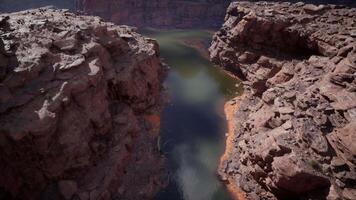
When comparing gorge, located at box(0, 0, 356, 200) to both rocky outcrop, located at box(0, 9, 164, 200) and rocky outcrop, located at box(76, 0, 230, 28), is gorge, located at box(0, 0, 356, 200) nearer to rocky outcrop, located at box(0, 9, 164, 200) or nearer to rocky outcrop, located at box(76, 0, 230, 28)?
rocky outcrop, located at box(0, 9, 164, 200)

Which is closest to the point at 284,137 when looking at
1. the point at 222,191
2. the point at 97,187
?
the point at 222,191

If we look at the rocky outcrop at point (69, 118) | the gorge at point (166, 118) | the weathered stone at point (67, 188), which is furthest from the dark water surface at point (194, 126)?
the weathered stone at point (67, 188)

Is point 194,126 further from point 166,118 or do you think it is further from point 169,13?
point 169,13

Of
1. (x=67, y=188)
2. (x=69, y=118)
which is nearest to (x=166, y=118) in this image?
(x=69, y=118)

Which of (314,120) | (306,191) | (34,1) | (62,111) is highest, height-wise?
(314,120)

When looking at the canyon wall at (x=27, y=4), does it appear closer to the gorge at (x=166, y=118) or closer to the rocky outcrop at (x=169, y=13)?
the rocky outcrop at (x=169, y=13)

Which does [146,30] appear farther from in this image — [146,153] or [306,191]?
[306,191]

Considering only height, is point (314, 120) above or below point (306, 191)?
above

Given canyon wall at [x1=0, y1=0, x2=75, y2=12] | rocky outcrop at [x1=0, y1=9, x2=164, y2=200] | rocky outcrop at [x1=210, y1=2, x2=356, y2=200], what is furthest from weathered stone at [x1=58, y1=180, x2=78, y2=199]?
canyon wall at [x1=0, y1=0, x2=75, y2=12]
